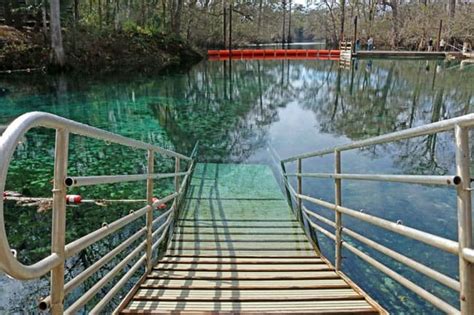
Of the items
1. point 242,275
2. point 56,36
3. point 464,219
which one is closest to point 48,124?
point 464,219

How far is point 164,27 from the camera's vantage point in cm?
3044

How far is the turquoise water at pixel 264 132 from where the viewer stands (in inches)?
167

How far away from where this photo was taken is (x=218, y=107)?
14.2 meters

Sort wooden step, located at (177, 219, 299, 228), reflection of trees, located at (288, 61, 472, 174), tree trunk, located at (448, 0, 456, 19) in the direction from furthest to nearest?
tree trunk, located at (448, 0, 456, 19) → reflection of trees, located at (288, 61, 472, 174) → wooden step, located at (177, 219, 299, 228)

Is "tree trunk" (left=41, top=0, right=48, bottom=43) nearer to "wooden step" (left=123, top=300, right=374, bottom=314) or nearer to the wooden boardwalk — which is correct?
the wooden boardwalk

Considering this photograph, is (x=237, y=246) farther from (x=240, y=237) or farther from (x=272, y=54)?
(x=272, y=54)

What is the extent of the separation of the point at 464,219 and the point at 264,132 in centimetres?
979

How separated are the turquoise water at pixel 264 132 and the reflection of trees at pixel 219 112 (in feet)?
0.15

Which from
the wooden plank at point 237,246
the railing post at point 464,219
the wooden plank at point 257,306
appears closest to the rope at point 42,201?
the wooden plank at point 237,246

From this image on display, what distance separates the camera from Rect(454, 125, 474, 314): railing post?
137cm

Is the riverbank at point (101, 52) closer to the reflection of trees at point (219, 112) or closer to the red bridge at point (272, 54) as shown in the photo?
the red bridge at point (272, 54)

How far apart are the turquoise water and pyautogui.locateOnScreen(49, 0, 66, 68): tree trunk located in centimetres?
135

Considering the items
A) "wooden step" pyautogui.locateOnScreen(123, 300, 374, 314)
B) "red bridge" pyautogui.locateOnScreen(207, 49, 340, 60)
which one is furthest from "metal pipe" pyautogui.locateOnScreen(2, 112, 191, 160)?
"red bridge" pyautogui.locateOnScreen(207, 49, 340, 60)

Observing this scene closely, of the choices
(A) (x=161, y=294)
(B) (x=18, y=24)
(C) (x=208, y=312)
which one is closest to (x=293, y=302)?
(C) (x=208, y=312)
